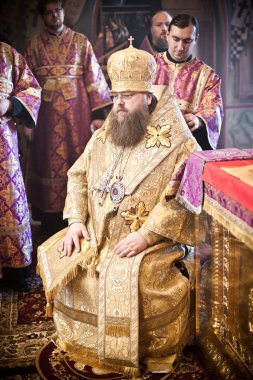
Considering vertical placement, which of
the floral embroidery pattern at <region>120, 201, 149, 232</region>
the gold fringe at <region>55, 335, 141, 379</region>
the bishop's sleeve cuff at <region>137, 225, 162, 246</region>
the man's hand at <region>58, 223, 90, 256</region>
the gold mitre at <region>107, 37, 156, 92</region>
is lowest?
the gold fringe at <region>55, 335, 141, 379</region>

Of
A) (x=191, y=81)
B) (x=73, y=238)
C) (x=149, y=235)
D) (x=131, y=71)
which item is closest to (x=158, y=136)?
(x=131, y=71)

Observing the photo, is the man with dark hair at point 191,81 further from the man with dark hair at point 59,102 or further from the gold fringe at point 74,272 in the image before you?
the gold fringe at point 74,272

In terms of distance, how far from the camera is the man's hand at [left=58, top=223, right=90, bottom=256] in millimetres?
3719

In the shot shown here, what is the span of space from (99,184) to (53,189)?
2.17 m

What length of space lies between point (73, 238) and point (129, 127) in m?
0.81

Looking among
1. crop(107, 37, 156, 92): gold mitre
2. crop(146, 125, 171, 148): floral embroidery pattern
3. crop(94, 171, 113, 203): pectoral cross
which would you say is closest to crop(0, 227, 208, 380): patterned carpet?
crop(94, 171, 113, 203): pectoral cross

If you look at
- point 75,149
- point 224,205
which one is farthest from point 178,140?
point 75,149

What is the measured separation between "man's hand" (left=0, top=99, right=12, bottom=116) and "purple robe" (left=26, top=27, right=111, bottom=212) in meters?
1.26

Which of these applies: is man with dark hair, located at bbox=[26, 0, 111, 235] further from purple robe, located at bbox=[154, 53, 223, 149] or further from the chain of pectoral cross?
the chain of pectoral cross

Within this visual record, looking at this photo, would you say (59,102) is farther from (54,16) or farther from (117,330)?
(117,330)

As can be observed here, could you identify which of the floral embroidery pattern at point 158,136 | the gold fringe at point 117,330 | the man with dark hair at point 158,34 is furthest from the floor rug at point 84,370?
the man with dark hair at point 158,34

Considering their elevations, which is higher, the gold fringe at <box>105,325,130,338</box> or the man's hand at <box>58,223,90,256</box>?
the man's hand at <box>58,223,90,256</box>

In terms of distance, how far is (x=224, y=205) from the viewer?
9.31ft

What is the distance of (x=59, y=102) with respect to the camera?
5.74 metres
